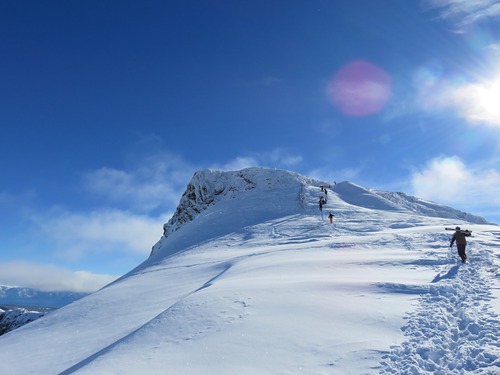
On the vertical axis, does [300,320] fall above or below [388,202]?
below

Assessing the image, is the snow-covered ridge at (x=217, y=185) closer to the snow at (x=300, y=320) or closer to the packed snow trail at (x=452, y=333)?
the snow at (x=300, y=320)

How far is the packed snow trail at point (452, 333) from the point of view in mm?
6555

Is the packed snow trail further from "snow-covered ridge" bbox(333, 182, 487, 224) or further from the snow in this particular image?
"snow-covered ridge" bbox(333, 182, 487, 224)

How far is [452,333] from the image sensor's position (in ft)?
26.0

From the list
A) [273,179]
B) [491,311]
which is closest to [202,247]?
[491,311]

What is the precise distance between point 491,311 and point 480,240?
13955 mm

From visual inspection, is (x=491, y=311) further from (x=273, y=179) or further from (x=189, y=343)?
(x=273, y=179)

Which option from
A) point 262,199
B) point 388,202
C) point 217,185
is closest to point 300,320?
point 262,199

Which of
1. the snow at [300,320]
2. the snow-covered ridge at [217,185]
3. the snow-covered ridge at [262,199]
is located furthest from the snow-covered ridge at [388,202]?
the snow at [300,320]

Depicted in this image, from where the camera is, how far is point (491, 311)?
28.9 ft

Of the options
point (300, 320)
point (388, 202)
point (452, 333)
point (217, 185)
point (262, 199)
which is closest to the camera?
point (452, 333)

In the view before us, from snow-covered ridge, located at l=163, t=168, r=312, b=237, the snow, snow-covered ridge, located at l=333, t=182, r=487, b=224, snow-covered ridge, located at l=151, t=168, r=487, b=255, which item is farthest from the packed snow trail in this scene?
snow-covered ridge, located at l=163, t=168, r=312, b=237

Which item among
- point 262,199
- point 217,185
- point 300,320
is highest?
point 217,185

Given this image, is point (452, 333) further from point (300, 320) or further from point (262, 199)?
point (262, 199)
